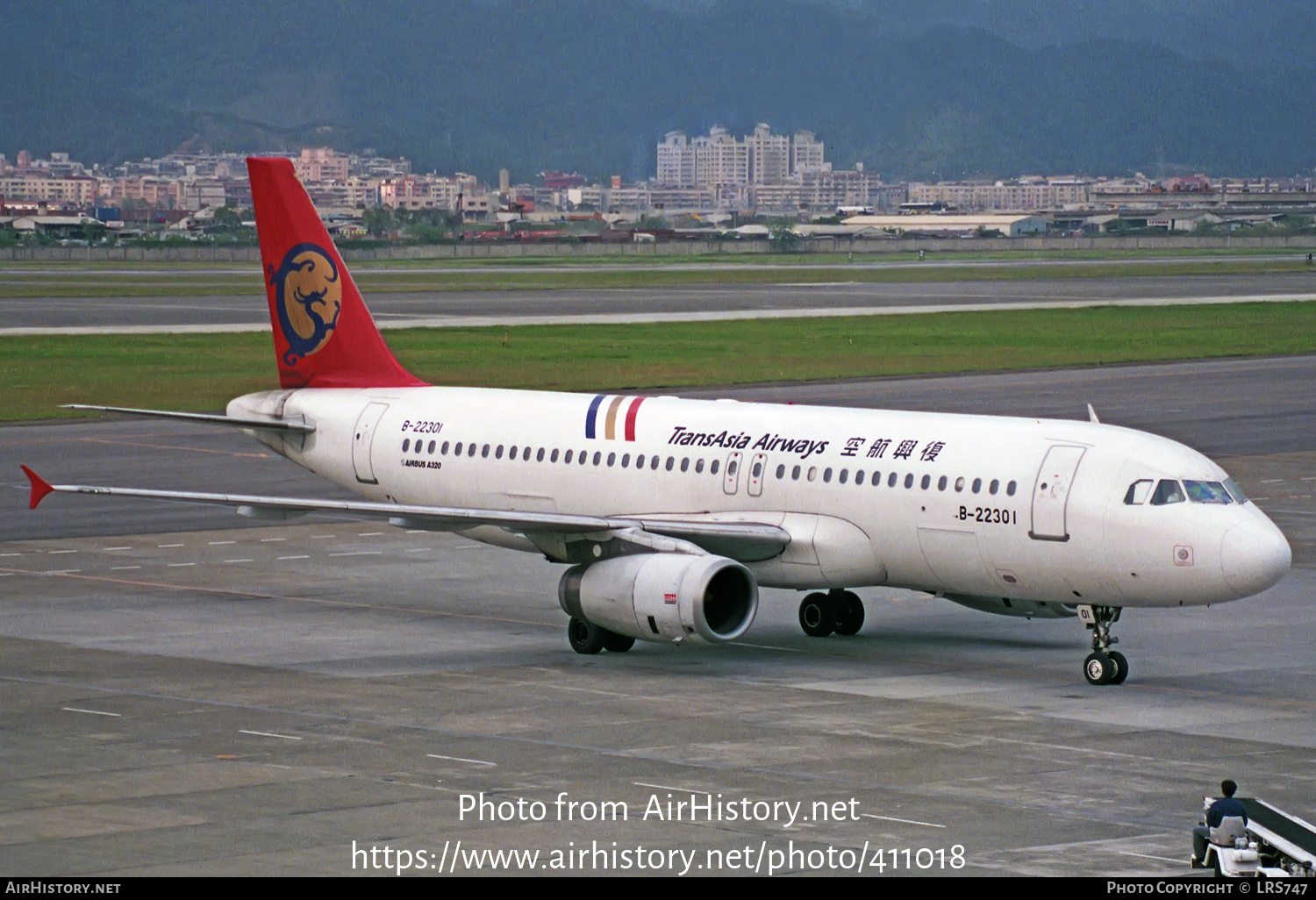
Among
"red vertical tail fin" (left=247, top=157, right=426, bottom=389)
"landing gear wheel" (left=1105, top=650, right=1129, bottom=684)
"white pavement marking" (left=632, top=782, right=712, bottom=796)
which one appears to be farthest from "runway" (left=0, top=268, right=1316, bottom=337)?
"white pavement marking" (left=632, top=782, right=712, bottom=796)

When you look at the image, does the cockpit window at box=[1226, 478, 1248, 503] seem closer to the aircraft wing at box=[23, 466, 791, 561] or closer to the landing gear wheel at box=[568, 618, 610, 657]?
the aircraft wing at box=[23, 466, 791, 561]

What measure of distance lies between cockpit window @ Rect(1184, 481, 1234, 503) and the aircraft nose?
72 cm

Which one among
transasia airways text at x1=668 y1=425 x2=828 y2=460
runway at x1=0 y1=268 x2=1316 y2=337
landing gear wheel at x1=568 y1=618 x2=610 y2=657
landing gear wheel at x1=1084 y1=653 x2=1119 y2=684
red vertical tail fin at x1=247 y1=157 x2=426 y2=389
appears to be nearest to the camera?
landing gear wheel at x1=1084 y1=653 x2=1119 y2=684

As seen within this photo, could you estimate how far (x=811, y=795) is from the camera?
24891 mm

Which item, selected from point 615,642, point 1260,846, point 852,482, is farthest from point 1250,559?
point 1260,846

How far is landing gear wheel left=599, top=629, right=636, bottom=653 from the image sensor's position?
34.9 metres

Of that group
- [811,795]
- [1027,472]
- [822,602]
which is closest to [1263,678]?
[1027,472]

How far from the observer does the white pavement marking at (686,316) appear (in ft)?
366

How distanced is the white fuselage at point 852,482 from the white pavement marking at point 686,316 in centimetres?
7170

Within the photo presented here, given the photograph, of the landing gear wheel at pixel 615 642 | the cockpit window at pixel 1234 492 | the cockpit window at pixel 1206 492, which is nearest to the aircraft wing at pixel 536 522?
the landing gear wheel at pixel 615 642

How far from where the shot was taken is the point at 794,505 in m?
35.5

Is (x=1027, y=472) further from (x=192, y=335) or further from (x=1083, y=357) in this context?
(x=192, y=335)

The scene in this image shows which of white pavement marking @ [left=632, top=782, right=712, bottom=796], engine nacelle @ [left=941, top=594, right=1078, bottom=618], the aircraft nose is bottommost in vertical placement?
white pavement marking @ [left=632, top=782, right=712, bottom=796]
